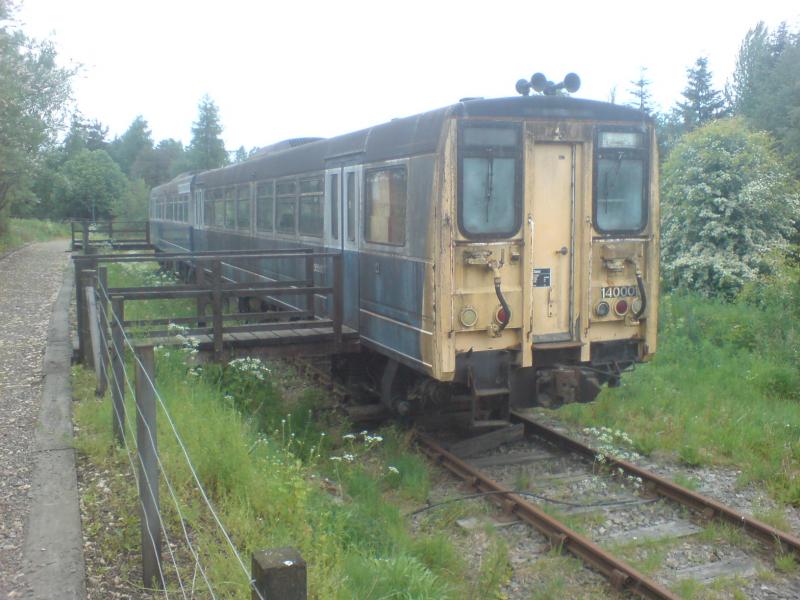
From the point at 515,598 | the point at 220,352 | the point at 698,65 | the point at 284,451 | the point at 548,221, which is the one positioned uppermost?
the point at 698,65

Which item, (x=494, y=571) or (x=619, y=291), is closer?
(x=494, y=571)

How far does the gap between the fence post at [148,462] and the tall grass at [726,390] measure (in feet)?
16.8

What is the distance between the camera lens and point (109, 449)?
6.27 m

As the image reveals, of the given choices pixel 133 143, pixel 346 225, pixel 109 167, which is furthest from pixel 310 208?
pixel 133 143

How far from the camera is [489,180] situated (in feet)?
23.0

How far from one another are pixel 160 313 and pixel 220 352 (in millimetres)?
5773

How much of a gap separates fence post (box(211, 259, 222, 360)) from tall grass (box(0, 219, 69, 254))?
25575 mm

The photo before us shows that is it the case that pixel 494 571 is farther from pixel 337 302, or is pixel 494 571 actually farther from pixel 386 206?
pixel 337 302

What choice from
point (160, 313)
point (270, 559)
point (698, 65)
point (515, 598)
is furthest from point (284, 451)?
point (698, 65)

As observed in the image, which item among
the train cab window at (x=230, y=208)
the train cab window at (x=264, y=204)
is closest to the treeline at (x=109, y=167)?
the train cab window at (x=230, y=208)

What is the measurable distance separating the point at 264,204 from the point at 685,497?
8.07 m

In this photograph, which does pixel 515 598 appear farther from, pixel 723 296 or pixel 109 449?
pixel 723 296

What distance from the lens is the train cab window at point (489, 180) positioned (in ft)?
22.6

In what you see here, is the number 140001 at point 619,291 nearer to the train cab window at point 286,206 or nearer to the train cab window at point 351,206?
the train cab window at point 351,206
